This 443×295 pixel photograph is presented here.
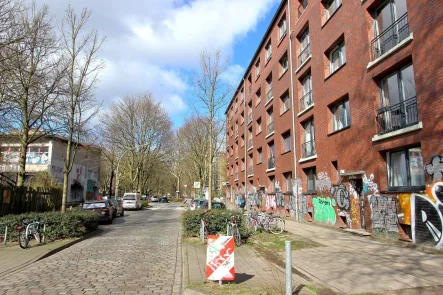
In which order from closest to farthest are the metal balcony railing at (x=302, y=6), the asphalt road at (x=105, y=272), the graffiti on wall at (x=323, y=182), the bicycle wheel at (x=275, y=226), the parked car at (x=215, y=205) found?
the asphalt road at (x=105, y=272), the bicycle wheel at (x=275, y=226), the graffiti on wall at (x=323, y=182), the metal balcony railing at (x=302, y=6), the parked car at (x=215, y=205)

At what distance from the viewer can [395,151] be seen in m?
11.6

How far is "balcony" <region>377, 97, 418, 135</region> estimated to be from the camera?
35.3 feet

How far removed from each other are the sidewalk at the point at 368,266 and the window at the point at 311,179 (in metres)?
8.11

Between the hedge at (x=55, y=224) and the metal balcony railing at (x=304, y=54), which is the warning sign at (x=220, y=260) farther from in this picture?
the metal balcony railing at (x=304, y=54)

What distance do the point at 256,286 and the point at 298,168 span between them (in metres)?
14.9

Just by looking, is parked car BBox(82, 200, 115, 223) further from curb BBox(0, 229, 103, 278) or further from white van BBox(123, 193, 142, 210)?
white van BBox(123, 193, 142, 210)

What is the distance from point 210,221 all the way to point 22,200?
1032 centimetres

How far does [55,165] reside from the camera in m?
38.3

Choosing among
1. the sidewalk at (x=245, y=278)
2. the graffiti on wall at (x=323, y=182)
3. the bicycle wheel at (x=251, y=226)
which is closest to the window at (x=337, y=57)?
the graffiti on wall at (x=323, y=182)

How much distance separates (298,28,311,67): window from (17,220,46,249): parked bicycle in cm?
1576

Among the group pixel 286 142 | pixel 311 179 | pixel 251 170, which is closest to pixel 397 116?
pixel 311 179

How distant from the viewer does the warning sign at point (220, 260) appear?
237 inches

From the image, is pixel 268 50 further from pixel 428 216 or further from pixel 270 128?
pixel 428 216

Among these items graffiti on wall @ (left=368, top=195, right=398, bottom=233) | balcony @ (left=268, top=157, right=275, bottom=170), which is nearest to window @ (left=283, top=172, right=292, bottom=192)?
balcony @ (left=268, top=157, right=275, bottom=170)
